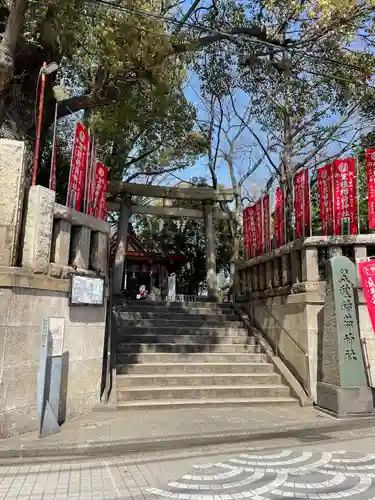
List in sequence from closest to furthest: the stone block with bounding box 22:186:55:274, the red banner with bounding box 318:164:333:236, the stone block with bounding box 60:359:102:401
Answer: the stone block with bounding box 22:186:55:274
the stone block with bounding box 60:359:102:401
the red banner with bounding box 318:164:333:236

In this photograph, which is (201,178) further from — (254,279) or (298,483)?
(298,483)

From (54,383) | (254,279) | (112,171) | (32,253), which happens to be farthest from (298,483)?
(112,171)

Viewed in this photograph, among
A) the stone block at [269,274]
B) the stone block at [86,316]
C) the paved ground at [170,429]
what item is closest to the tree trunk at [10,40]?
the stone block at [86,316]

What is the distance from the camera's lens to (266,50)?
→ 10789 millimetres

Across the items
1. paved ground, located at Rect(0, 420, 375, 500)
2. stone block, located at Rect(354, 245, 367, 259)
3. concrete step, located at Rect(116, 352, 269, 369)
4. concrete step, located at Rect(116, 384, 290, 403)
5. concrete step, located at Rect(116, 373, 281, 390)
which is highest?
stone block, located at Rect(354, 245, 367, 259)

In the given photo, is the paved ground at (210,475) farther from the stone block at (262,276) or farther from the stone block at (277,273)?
the stone block at (262,276)

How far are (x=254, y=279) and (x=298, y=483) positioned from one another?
7.64 meters

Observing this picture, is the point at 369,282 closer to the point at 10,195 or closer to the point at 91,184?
the point at 91,184

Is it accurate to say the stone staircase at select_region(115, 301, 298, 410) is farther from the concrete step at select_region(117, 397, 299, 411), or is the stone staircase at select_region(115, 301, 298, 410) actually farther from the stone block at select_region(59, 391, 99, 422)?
the stone block at select_region(59, 391, 99, 422)

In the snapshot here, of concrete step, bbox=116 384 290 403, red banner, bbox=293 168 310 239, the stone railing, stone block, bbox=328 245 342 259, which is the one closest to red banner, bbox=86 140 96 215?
the stone railing

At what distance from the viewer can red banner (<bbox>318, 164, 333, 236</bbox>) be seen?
9023mm

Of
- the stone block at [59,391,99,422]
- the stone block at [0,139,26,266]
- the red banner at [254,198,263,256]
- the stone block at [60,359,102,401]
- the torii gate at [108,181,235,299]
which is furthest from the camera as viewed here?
the torii gate at [108,181,235,299]

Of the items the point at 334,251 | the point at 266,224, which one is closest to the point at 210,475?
the point at 334,251

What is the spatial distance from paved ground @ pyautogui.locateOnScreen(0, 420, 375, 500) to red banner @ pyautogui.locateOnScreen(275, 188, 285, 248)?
566 cm
